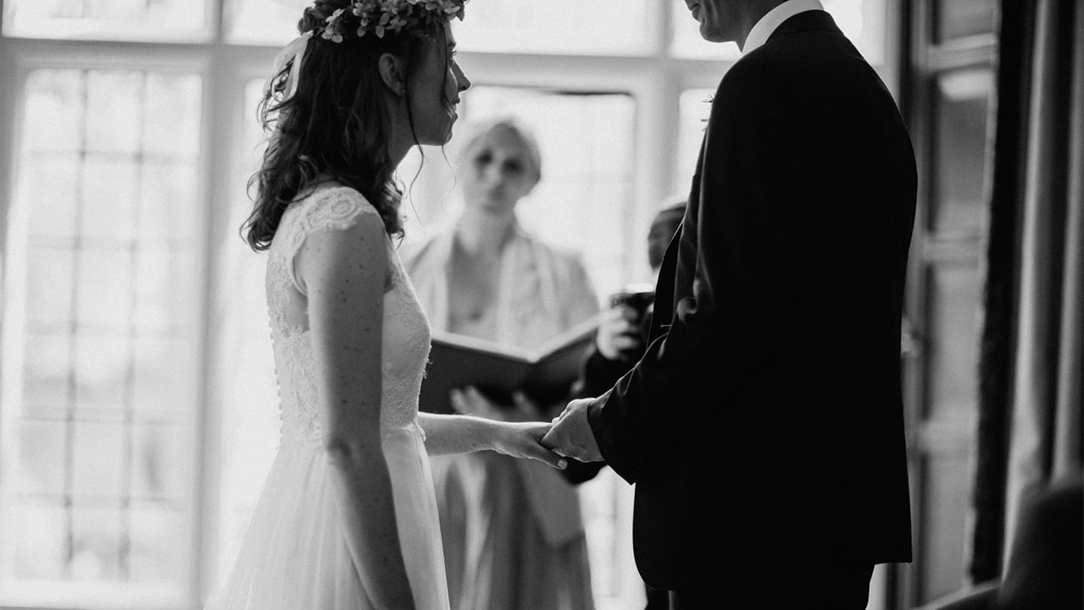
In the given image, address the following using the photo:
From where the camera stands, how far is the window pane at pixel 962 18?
3.78 metres

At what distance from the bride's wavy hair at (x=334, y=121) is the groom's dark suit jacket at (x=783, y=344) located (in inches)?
17.0

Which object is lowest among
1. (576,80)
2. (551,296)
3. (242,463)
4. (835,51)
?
(242,463)

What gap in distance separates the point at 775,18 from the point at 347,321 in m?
0.65

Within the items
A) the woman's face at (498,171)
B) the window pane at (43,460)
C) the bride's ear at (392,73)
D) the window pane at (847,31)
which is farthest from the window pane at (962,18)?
the window pane at (43,460)

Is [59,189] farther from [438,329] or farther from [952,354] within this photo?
[952,354]

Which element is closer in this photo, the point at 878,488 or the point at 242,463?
the point at 878,488

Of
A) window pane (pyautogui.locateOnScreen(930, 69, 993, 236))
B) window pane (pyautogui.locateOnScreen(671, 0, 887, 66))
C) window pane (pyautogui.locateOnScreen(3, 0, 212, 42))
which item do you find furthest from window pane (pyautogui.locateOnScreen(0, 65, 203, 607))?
window pane (pyautogui.locateOnScreen(930, 69, 993, 236))

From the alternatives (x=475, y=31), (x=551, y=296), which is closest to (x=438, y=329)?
(x=551, y=296)

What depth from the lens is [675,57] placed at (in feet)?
13.8

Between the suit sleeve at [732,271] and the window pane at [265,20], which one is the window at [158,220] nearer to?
the window pane at [265,20]

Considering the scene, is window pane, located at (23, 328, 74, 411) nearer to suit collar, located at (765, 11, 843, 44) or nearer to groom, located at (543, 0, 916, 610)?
groom, located at (543, 0, 916, 610)

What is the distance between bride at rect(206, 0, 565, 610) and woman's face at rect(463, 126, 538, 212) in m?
1.93

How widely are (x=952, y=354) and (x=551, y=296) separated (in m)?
1.34

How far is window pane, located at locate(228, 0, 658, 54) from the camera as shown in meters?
4.27
